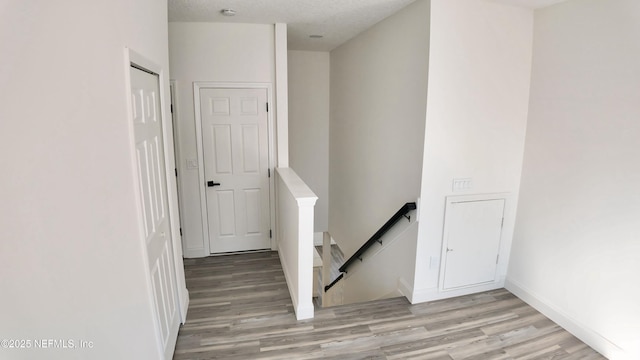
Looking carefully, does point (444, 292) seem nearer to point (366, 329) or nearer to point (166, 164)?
A: point (366, 329)

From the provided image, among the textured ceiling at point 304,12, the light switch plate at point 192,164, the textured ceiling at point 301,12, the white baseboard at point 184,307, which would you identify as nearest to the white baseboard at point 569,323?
the textured ceiling at point 304,12

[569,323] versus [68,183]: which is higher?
[68,183]

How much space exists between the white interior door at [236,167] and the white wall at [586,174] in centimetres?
286

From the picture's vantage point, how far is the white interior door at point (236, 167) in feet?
12.9

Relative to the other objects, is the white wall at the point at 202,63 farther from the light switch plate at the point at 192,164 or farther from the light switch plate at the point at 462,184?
the light switch plate at the point at 462,184

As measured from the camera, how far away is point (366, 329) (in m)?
2.85

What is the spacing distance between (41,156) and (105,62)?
655 mm

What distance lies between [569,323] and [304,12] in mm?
3687

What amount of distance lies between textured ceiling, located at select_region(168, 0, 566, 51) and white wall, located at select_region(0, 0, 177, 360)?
56.5 inches

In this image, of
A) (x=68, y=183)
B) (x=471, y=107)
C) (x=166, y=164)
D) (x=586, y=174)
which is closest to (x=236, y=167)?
(x=166, y=164)

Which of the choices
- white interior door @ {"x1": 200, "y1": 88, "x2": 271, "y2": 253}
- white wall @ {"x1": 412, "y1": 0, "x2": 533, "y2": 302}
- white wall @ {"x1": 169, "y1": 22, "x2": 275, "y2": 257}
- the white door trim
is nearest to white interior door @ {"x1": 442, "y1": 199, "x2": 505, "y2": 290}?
white wall @ {"x1": 412, "y1": 0, "x2": 533, "y2": 302}

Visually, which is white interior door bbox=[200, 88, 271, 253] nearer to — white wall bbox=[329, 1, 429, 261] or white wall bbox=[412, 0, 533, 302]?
white wall bbox=[329, 1, 429, 261]

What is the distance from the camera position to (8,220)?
889 millimetres

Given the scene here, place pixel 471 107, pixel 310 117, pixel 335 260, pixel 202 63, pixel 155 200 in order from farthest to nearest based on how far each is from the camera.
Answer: pixel 335 260
pixel 310 117
pixel 202 63
pixel 471 107
pixel 155 200
